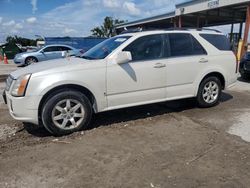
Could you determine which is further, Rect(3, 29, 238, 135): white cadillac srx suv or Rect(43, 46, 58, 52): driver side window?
Rect(43, 46, 58, 52): driver side window

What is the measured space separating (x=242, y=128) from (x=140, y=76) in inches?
82.7

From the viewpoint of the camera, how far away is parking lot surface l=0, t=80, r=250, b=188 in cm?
343

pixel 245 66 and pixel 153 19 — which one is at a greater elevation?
pixel 153 19

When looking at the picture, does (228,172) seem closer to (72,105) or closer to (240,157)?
(240,157)

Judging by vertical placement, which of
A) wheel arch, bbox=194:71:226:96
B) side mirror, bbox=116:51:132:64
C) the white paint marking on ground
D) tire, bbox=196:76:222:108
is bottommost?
the white paint marking on ground

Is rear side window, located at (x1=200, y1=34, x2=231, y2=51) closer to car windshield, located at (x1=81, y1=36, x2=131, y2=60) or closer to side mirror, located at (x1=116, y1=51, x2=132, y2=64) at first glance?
car windshield, located at (x1=81, y1=36, x2=131, y2=60)

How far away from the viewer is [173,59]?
5863 mm

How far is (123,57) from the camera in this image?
16.6 ft

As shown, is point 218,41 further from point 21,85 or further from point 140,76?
point 21,85

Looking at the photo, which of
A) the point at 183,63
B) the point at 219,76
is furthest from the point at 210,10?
the point at 183,63

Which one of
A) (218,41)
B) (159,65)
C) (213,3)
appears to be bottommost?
(159,65)

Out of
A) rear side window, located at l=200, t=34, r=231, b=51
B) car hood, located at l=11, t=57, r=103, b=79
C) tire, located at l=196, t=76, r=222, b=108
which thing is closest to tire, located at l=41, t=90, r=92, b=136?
car hood, located at l=11, t=57, r=103, b=79

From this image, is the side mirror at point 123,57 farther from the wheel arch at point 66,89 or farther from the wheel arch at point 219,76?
the wheel arch at point 219,76

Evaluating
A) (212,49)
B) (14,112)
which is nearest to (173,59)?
(212,49)
